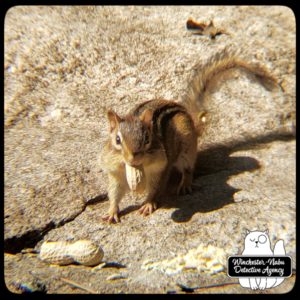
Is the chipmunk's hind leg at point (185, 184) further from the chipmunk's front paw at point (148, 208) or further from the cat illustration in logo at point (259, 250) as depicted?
the cat illustration in logo at point (259, 250)

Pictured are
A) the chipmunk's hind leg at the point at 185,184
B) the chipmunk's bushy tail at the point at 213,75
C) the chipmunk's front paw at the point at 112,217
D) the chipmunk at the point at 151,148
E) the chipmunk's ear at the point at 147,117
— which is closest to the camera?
the chipmunk at the point at 151,148

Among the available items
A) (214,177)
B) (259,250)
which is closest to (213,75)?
(214,177)

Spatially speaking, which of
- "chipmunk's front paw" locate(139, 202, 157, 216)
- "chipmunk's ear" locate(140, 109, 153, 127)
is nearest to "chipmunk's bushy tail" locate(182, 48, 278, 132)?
"chipmunk's ear" locate(140, 109, 153, 127)

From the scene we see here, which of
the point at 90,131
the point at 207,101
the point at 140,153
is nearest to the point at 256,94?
the point at 207,101

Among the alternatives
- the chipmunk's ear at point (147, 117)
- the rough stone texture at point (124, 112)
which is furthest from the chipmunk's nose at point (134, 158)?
the rough stone texture at point (124, 112)

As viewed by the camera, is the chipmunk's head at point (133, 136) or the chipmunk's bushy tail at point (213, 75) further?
the chipmunk's bushy tail at point (213, 75)

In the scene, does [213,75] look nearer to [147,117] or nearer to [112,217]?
[147,117]

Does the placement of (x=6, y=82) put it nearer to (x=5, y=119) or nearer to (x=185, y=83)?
(x=5, y=119)
